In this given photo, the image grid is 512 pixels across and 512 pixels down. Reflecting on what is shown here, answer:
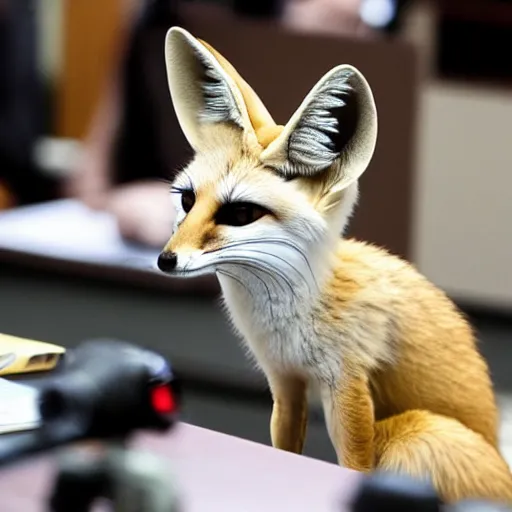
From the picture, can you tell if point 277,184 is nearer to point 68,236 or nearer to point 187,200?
point 187,200

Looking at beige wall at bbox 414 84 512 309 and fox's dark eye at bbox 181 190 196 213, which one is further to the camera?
beige wall at bbox 414 84 512 309

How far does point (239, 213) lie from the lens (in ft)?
1.84

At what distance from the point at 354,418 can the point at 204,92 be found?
195mm

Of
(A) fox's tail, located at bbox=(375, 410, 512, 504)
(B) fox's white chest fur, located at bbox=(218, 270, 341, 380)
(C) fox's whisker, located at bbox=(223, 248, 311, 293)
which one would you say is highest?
(C) fox's whisker, located at bbox=(223, 248, 311, 293)

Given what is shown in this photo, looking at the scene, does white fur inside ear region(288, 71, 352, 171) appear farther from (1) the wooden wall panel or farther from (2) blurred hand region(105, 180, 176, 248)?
(1) the wooden wall panel

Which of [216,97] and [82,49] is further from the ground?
[216,97]

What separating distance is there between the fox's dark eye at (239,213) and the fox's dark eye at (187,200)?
0.02 metres

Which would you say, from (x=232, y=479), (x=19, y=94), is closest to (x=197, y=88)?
(x=232, y=479)

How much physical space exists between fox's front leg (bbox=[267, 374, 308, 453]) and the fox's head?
0.06m

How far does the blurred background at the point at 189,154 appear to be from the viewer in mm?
781

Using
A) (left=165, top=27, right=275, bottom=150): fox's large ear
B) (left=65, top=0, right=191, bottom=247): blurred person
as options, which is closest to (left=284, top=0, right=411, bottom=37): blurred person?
(left=65, top=0, right=191, bottom=247): blurred person

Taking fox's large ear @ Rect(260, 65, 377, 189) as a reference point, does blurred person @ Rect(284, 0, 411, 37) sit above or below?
below

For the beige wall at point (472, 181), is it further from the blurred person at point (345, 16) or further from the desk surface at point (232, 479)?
the desk surface at point (232, 479)

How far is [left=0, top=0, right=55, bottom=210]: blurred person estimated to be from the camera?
2.47 metres
